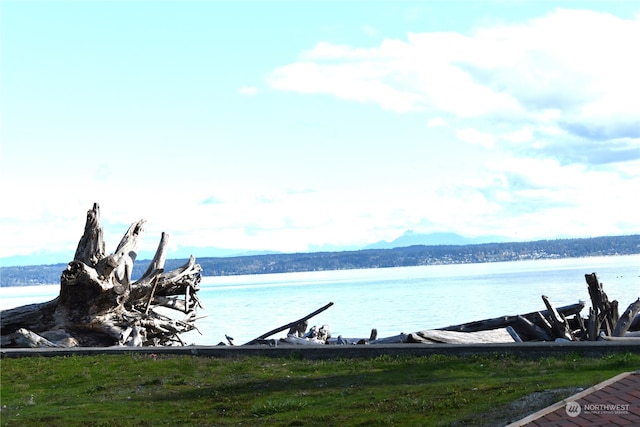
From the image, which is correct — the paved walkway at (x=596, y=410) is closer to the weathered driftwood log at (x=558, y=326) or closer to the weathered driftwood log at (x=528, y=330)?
the weathered driftwood log at (x=558, y=326)

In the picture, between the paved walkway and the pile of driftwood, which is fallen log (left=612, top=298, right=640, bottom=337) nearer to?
the pile of driftwood

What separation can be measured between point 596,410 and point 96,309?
58.0 feet

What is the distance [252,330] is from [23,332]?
30.6m

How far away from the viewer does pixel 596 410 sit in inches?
340

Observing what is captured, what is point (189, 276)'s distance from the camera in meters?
28.0

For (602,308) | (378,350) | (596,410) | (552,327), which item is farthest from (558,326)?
(596,410)

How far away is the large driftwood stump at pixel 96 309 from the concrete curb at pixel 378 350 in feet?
13.6

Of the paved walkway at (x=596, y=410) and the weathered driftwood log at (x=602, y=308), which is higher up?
the weathered driftwood log at (x=602, y=308)

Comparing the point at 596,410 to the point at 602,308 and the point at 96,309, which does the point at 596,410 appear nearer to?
the point at 602,308

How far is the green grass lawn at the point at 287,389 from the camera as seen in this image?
10562mm

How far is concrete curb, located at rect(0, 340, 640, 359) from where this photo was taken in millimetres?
13648

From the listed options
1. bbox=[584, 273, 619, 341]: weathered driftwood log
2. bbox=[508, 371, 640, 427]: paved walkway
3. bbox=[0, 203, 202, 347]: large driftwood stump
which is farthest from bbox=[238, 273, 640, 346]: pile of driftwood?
bbox=[508, 371, 640, 427]: paved walkway

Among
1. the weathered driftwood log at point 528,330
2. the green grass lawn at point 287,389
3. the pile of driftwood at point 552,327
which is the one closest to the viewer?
the green grass lawn at point 287,389

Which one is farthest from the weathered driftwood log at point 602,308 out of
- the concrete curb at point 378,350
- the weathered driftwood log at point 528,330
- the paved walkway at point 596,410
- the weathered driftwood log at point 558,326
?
the paved walkway at point 596,410
